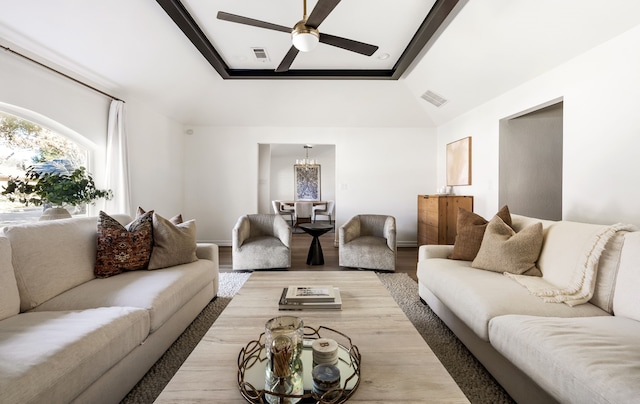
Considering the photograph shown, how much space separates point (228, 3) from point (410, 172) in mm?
3928

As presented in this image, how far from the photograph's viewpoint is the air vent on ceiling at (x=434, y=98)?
4.17 metres

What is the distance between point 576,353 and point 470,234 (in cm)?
138

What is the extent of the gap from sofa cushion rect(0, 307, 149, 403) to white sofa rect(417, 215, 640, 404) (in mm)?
1832

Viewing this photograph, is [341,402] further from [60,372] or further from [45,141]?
[45,141]

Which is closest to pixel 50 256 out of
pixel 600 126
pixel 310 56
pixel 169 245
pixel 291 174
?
pixel 169 245

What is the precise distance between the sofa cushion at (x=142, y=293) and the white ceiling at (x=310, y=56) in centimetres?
215

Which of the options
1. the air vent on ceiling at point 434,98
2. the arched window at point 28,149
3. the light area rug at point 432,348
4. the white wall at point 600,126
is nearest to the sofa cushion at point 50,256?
the light area rug at point 432,348

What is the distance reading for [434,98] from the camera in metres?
4.29

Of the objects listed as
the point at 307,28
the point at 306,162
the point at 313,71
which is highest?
the point at 313,71

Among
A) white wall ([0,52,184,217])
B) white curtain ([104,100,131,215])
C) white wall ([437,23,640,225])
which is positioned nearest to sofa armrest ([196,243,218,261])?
white curtain ([104,100,131,215])

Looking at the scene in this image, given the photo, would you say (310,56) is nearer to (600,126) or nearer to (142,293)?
(600,126)

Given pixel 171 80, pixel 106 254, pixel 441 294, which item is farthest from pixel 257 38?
pixel 441 294

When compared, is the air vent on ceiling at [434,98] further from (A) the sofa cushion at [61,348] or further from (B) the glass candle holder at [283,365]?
(A) the sofa cushion at [61,348]

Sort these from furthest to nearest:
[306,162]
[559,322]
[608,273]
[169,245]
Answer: [306,162] → [169,245] → [608,273] → [559,322]
